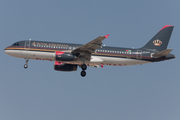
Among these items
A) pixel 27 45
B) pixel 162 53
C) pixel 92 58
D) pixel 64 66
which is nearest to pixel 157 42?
pixel 162 53

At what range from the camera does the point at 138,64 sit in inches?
1998

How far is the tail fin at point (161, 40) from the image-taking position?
171 ft

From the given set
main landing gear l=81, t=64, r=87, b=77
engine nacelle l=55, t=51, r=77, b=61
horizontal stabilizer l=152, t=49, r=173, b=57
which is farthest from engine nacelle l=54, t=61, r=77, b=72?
horizontal stabilizer l=152, t=49, r=173, b=57

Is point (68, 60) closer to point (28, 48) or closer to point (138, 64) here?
point (28, 48)

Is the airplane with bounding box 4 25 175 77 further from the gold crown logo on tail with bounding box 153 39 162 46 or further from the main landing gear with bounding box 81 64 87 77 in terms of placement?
the gold crown logo on tail with bounding box 153 39 162 46

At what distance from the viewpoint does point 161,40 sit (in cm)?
5259

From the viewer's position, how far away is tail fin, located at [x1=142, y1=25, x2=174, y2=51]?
171 ft

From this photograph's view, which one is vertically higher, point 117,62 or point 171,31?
point 171,31

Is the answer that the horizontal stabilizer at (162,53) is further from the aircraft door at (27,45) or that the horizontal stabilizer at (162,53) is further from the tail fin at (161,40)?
the aircraft door at (27,45)

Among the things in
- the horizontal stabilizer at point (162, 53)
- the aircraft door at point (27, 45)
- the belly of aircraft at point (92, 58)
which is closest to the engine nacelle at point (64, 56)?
the belly of aircraft at point (92, 58)

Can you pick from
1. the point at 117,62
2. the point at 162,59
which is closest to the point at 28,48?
the point at 117,62

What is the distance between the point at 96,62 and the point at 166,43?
43.1 ft

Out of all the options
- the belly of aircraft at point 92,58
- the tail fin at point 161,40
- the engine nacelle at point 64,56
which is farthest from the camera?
the tail fin at point 161,40

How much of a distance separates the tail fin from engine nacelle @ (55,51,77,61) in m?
13.4
